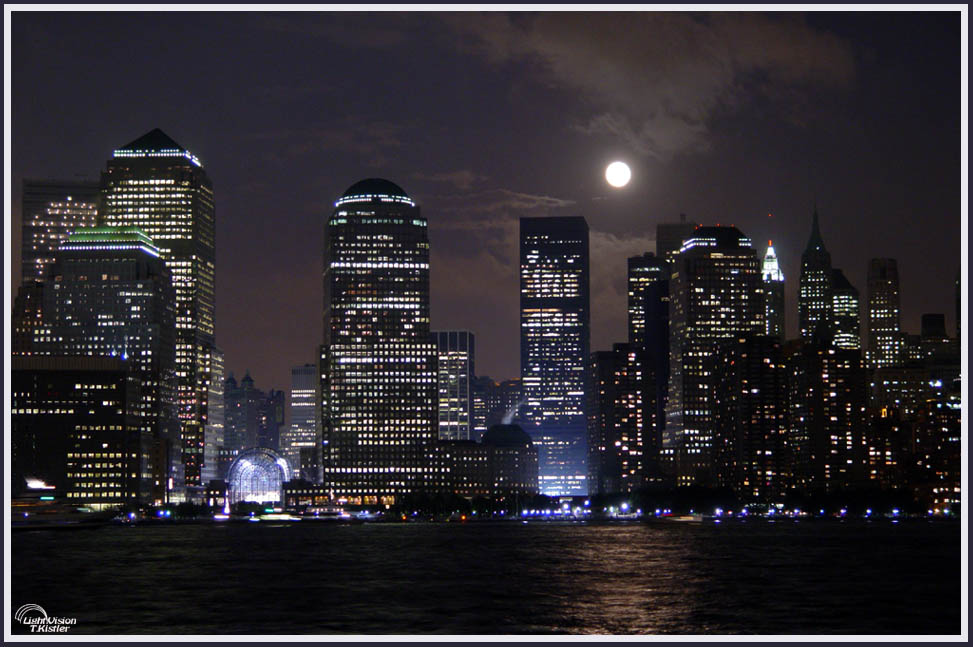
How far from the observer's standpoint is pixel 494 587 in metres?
87.4

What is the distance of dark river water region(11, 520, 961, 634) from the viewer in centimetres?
6316

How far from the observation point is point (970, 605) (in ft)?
108

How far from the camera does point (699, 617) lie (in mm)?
65688

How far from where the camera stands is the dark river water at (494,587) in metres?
63.2

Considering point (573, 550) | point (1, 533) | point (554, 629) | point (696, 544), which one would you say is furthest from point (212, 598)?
point (696, 544)

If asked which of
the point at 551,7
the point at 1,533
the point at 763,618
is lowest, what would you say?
the point at 763,618

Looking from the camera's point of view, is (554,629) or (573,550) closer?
(554,629)

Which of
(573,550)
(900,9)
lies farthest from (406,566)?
(900,9)

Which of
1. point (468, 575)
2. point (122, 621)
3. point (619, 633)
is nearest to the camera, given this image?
point (619, 633)

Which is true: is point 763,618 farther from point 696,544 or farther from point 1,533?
point 696,544

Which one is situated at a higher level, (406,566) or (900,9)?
(900,9)

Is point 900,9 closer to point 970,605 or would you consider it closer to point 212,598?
point 970,605

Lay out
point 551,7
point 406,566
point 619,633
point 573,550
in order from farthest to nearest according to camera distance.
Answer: point 573,550
point 406,566
point 619,633
point 551,7

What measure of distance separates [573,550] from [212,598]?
68.4 metres
